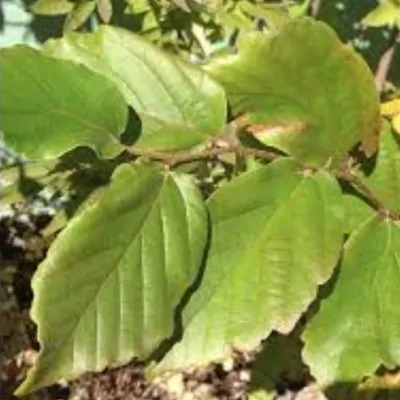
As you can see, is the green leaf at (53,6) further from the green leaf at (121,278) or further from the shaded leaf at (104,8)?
the green leaf at (121,278)

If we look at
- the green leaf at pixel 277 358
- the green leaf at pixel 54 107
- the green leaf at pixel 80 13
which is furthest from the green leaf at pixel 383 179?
the green leaf at pixel 80 13

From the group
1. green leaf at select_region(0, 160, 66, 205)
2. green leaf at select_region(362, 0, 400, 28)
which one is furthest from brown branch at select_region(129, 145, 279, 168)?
green leaf at select_region(362, 0, 400, 28)

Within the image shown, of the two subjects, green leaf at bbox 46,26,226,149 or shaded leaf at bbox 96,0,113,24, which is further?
shaded leaf at bbox 96,0,113,24

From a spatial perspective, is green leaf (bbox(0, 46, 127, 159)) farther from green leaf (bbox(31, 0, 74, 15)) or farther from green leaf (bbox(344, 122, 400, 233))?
green leaf (bbox(31, 0, 74, 15))

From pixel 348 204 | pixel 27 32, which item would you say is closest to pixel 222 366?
pixel 27 32

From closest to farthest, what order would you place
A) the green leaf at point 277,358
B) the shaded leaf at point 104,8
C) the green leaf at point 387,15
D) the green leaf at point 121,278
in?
the green leaf at point 121,278 < the green leaf at point 277,358 < the shaded leaf at point 104,8 < the green leaf at point 387,15

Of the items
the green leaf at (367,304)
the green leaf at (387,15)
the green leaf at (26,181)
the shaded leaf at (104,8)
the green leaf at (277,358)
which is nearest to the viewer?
the green leaf at (367,304)

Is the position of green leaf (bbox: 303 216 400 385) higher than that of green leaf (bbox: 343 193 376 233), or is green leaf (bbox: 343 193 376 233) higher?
green leaf (bbox: 343 193 376 233)

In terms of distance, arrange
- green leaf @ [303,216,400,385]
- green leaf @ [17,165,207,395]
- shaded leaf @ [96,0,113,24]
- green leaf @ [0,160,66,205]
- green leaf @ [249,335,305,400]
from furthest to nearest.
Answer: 1. shaded leaf @ [96,0,113,24]
2. green leaf @ [249,335,305,400]
3. green leaf @ [0,160,66,205]
4. green leaf @ [303,216,400,385]
5. green leaf @ [17,165,207,395]
